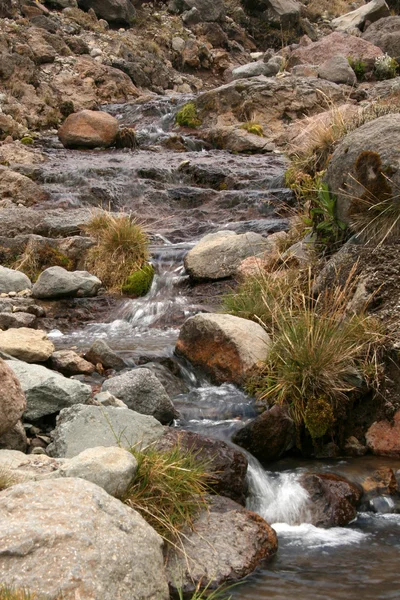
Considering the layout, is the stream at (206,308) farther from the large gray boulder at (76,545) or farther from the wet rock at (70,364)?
the large gray boulder at (76,545)

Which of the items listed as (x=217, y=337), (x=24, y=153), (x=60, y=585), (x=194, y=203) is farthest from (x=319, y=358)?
(x=24, y=153)

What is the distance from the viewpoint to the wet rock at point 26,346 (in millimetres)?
6977

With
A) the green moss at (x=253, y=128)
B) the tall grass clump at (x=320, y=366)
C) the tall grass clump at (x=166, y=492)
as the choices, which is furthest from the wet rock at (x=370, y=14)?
the tall grass clump at (x=166, y=492)

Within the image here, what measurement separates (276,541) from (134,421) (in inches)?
52.7

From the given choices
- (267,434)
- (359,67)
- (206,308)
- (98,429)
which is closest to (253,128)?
(359,67)

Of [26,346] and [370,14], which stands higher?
[370,14]

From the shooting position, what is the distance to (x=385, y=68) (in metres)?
23.5

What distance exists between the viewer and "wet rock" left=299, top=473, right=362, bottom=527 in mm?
5309

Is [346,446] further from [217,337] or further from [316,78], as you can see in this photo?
[316,78]

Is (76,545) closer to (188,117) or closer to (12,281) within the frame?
(12,281)

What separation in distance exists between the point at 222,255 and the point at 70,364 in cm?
410

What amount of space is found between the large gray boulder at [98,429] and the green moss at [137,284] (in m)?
5.34

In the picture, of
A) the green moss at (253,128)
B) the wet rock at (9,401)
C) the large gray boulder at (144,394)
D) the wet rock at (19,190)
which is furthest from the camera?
the green moss at (253,128)

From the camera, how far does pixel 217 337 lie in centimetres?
712
